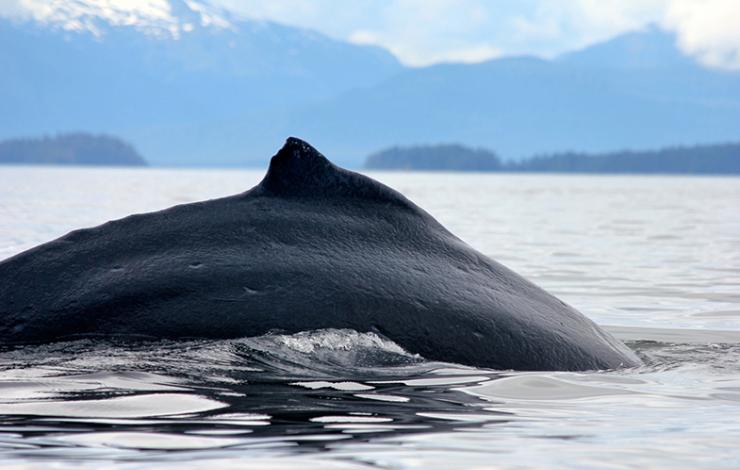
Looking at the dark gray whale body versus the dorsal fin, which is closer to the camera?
the dark gray whale body

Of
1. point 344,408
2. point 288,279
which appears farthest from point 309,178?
point 344,408

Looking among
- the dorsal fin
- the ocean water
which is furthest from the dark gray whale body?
the ocean water

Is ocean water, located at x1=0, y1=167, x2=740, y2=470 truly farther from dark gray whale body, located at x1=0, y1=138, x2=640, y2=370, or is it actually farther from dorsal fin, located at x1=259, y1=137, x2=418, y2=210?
dorsal fin, located at x1=259, y1=137, x2=418, y2=210

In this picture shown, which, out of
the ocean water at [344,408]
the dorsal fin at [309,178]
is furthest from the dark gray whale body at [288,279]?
the ocean water at [344,408]

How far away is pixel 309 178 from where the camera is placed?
6.64 meters

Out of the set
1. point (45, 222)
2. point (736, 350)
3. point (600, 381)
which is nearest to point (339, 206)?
point (600, 381)

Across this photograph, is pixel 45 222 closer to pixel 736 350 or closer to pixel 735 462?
pixel 736 350

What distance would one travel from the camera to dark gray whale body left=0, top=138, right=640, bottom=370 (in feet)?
20.6

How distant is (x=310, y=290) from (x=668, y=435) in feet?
6.79

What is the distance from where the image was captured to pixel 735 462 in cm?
453

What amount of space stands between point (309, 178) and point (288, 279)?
63 cm

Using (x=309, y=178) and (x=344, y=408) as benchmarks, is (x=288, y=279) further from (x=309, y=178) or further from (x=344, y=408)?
(x=344, y=408)

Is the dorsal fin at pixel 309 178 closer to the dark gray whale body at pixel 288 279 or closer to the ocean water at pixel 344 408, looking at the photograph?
the dark gray whale body at pixel 288 279

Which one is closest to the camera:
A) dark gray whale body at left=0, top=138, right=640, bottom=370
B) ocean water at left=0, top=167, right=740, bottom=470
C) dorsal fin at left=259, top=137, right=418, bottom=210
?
ocean water at left=0, top=167, right=740, bottom=470
